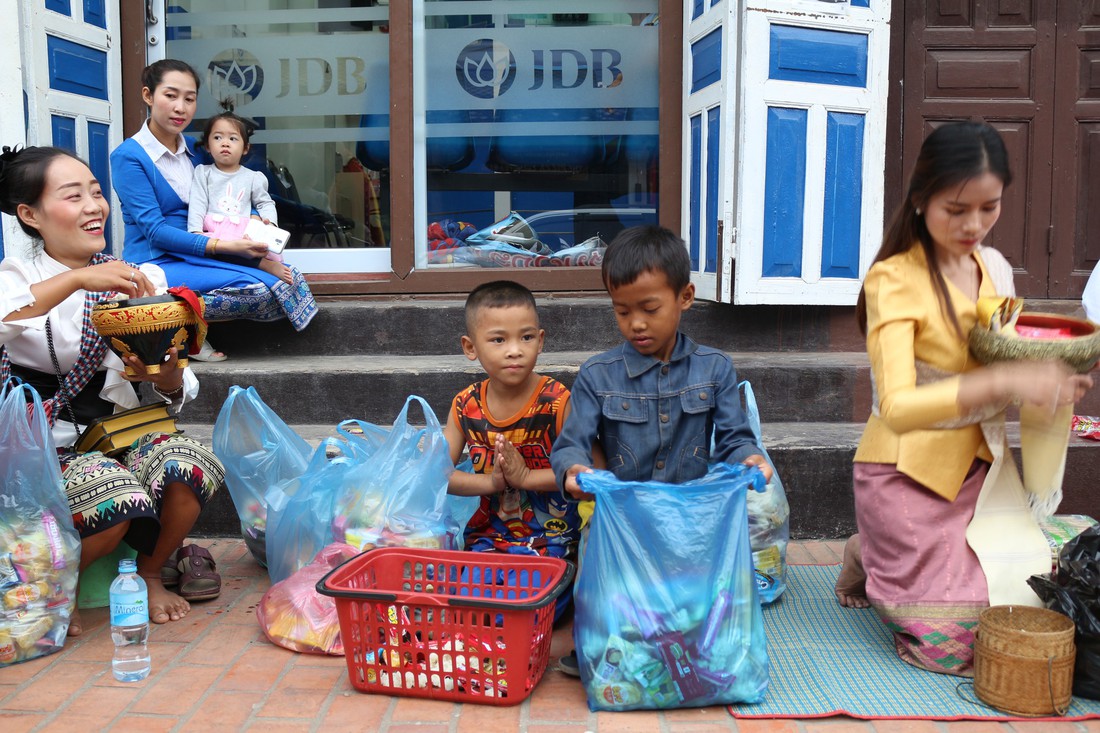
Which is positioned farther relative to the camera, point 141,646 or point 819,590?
point 819,590

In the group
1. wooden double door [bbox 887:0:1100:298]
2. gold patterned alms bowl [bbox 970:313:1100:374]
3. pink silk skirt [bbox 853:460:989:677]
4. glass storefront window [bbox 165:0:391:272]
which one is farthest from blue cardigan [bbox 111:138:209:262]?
wooden double door [bbox 887:0:1100:298]

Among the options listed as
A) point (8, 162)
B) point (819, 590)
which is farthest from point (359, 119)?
point (819, 590)

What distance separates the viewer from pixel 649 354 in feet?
9.53

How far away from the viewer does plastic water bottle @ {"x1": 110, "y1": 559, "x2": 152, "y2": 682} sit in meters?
2.79

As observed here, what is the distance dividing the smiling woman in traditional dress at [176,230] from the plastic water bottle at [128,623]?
1970 mm

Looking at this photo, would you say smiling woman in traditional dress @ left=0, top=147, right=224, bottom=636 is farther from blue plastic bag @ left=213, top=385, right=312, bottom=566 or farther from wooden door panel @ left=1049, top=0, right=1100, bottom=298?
wooden door panel @ left=1049, top=0, right=1100, bottom=298

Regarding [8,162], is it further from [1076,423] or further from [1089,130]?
[1089,130]

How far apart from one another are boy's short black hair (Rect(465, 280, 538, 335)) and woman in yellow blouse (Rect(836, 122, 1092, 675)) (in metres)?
1.02

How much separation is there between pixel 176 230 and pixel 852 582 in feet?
10.9

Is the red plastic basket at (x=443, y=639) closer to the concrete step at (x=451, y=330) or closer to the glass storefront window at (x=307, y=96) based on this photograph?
the concrete step at (x=451, y=330)

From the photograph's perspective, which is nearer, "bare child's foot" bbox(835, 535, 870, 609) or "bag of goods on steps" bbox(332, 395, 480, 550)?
"bag of goods on steps" bbox(332, 395, 480, 550)

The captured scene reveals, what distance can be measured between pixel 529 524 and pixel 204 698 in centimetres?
109

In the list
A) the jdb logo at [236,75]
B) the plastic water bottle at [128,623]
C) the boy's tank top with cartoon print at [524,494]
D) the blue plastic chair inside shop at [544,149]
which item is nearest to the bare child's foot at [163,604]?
the plastic water bottle at [128,623]

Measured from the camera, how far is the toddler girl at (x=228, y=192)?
478cm
